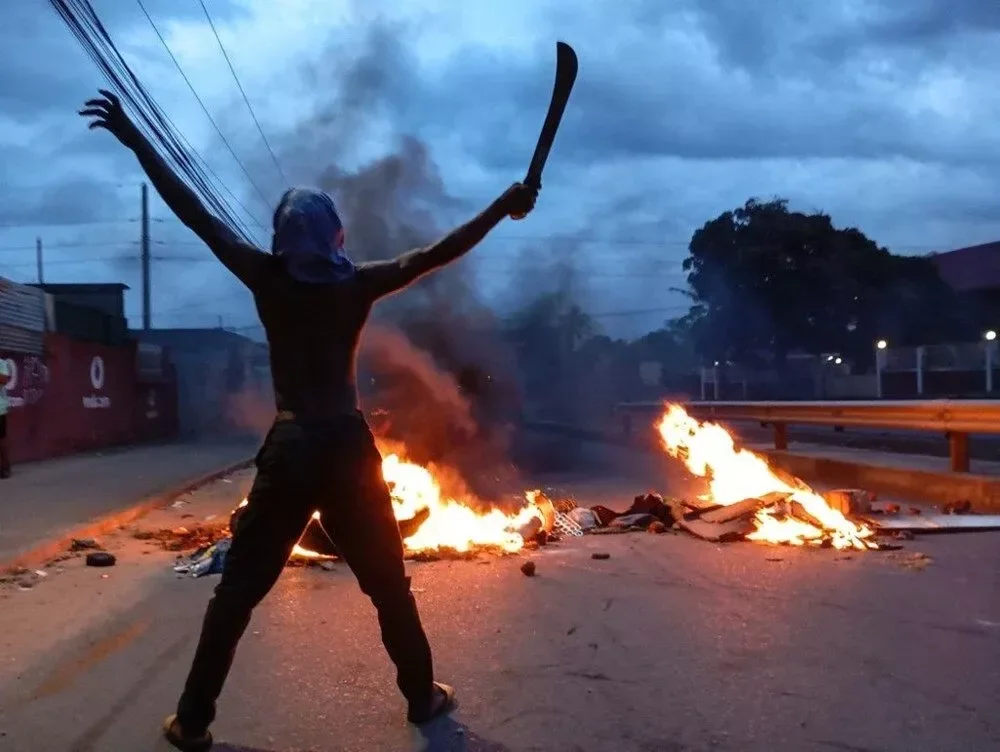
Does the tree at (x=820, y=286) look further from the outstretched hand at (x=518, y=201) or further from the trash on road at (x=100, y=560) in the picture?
the outstretched hand at (x=518, y=201)

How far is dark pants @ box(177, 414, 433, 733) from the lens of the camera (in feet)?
12.2

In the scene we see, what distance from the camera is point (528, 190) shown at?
12.8ft

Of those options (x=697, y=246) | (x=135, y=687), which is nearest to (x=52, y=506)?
(x=135, y=687)

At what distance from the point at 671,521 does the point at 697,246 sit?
106 ft

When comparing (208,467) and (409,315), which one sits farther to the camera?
(208,467)

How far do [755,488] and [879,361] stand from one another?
27.0 m

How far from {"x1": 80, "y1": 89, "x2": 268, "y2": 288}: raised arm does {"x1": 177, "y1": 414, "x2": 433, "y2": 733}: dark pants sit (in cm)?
65

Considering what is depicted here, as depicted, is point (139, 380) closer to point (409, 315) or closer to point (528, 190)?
point (409, 315)

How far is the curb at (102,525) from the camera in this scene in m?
8.33

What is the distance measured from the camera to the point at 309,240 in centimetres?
390

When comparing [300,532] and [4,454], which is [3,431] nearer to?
[4,454]

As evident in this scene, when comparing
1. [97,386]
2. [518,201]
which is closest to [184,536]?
[518,201]

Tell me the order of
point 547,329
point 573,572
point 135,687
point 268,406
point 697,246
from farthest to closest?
1. point 697,246
2. point 268,406
3. point 547,329
4. point 573,572
5. point 135,687

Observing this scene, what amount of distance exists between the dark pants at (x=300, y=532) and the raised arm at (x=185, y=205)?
0.65 meters
